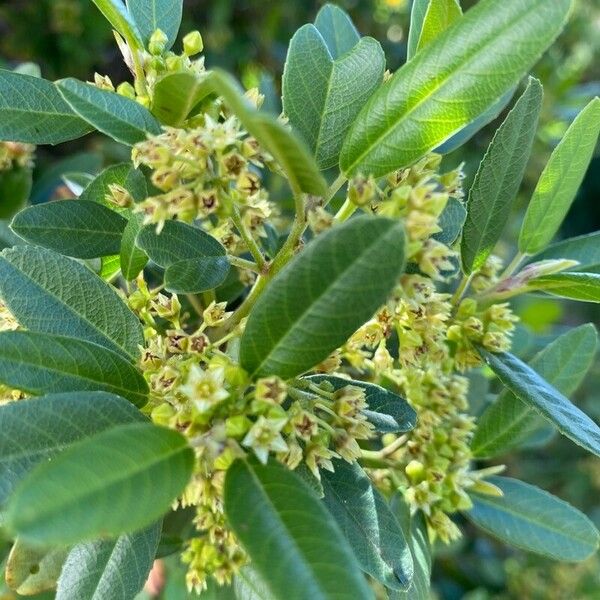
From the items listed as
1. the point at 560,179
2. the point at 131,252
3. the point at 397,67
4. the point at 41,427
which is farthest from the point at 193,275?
the point at 397,67

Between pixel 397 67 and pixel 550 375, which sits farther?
pixel 397 67

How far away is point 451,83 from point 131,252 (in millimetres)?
622

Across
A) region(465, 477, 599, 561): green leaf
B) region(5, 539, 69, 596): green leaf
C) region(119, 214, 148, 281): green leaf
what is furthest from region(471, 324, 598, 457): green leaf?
region(5, 539, 69, 596): green leaf

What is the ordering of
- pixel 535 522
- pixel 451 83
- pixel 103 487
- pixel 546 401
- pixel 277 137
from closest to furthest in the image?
pixel 103 487
pixel 277 137
pixel 451 83
pixel 546 401
pixel 535 522

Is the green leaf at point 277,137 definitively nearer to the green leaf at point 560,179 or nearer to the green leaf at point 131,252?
the green leaf at point 131,252

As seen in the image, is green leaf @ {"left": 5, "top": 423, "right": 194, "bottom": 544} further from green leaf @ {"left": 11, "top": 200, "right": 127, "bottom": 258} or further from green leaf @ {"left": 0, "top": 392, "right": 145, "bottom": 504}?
green leaf @ {"left": 11, "top": 200, "right": 127, "bottom": 258}

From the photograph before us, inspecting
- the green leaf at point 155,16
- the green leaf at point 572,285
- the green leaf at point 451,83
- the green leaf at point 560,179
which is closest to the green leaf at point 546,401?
the green leaf at point 572,285

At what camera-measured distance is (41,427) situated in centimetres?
104

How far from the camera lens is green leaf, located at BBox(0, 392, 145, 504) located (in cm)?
103

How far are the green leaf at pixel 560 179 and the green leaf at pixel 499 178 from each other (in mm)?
104

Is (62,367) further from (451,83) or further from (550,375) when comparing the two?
(550,375)

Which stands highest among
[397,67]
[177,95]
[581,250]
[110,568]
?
[177,95]

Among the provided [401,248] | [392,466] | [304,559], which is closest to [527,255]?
[392,466]

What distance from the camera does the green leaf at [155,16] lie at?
1414 mm
